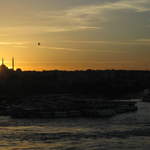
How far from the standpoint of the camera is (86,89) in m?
158

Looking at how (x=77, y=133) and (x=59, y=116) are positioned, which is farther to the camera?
(x=59, y=116)

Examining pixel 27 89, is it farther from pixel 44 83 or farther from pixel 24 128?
pixel 24 128

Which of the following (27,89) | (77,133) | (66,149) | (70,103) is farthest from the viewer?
(27,89)

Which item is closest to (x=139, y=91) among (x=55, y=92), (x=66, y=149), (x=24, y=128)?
(x=55, y=92)

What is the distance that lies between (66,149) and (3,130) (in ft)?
49.1

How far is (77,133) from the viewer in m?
49.6

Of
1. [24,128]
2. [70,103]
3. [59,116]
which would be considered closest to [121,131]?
[24,128]

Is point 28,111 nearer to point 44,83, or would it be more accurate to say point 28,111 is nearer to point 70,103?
point 70,103

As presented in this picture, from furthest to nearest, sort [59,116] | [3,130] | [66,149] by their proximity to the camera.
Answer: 1. [59,116]
2. [3,130]
3. [66,149]

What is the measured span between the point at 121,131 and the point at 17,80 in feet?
349

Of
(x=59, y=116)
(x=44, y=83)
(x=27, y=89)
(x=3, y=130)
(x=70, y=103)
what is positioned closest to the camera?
(x=3, y=130)

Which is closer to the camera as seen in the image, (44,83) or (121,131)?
(121,131)

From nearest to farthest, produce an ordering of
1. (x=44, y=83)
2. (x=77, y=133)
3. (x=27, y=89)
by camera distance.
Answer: (x=77, y=133) < (x=27, y=89) < (x=44, y=83)

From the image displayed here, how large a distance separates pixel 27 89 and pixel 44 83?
42.2ft
